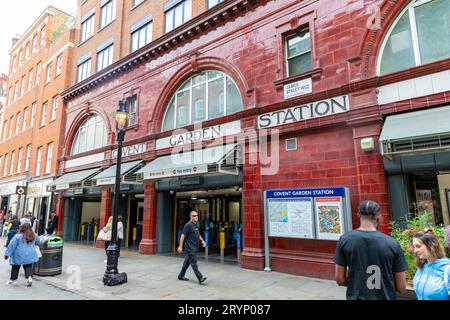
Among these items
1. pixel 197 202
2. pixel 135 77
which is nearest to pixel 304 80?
pixel 197 202

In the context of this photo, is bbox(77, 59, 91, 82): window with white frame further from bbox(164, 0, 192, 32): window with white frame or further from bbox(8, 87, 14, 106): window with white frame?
bbox(8, 87, 14, 106): window with white frame

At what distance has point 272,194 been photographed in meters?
9.29

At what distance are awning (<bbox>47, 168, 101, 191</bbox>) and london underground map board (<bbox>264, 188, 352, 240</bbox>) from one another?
10900 millimetres

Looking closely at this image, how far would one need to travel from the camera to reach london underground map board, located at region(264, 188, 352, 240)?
7930 mm

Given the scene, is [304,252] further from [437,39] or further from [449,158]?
[437,39]

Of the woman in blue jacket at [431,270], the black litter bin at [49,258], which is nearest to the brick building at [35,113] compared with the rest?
the black litter bin at [49,258]

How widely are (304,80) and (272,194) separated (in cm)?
375

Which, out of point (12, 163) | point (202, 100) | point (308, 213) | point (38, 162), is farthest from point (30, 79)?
point (308, 213)

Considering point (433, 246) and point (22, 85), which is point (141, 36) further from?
point (22, 85)

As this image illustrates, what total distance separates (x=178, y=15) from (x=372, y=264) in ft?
48.7

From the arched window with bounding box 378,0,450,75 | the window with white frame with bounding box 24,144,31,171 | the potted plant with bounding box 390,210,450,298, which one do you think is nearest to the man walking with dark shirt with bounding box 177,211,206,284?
the potted plant with bounding box 390,210,450,298

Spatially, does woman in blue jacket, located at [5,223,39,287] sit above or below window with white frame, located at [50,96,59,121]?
below

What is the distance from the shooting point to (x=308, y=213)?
8.44 m
